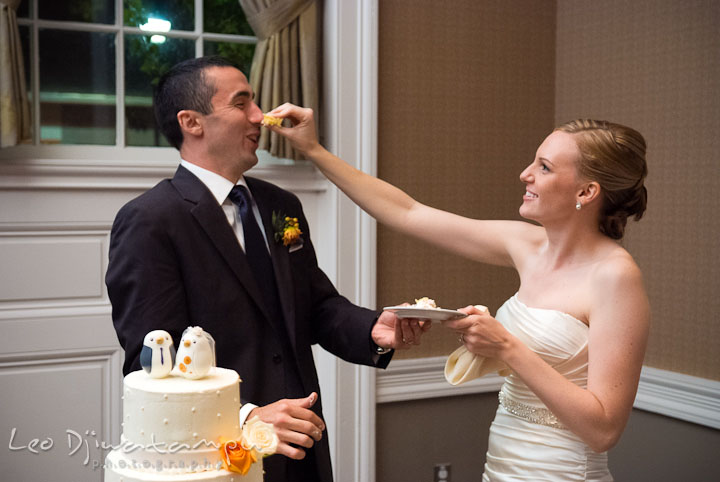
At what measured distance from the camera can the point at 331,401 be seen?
370 cm

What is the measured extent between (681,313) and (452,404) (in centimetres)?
123

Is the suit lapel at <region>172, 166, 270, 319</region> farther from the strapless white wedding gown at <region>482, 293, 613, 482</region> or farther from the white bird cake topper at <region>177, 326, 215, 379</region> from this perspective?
the strapless white wedding gown at <region>482, 293, 613, 482</region>

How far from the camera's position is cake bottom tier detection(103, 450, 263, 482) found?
149cm

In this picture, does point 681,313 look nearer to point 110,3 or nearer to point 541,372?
point 541,372

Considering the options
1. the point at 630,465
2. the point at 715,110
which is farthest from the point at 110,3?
the point at 630,465

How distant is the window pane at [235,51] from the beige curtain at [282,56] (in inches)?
6.8

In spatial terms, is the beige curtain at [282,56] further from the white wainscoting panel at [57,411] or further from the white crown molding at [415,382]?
the white wainscoting panel at [57,411]

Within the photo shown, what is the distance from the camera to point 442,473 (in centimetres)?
389

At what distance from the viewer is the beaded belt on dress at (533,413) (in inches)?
92.3

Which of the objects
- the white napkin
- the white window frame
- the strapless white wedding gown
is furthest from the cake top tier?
the white window frame

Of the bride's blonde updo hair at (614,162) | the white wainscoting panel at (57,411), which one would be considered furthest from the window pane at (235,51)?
the bride's blonde updo hair at (614,162)

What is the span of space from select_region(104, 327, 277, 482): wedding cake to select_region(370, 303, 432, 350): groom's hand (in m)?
0.81

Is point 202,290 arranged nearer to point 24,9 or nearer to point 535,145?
point 24,9

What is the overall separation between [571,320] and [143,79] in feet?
7.60
